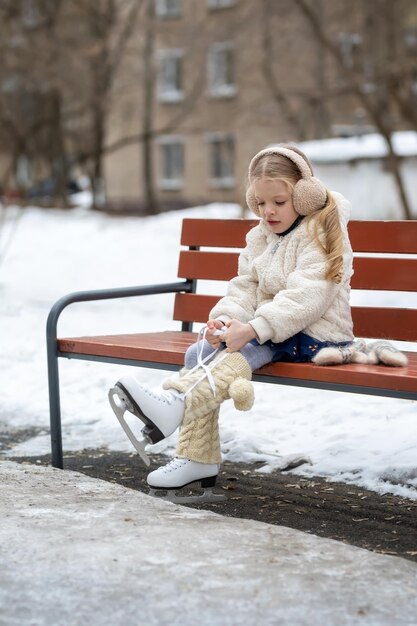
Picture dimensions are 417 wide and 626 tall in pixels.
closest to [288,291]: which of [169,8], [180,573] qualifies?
[180,573]

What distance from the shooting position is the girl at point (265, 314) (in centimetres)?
417

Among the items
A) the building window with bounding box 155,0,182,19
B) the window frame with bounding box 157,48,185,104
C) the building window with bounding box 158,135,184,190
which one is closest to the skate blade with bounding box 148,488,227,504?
the building window with bounding box 155,0,182,19

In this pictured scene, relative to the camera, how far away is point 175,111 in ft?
142

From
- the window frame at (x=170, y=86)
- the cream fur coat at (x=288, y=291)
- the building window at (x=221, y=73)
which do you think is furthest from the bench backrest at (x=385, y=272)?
the window frame at (x=170, y=86)

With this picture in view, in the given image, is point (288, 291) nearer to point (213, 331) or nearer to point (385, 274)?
point (213, 331)

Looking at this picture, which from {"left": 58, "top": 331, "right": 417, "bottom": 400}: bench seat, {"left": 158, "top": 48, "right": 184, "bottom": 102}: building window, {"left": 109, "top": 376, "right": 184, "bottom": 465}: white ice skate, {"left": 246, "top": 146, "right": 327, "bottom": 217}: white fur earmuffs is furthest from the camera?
{"left": 158, "top": 48, "right": 184, "bottom": 102}: building window

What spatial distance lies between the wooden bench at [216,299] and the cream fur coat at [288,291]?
0.16 m

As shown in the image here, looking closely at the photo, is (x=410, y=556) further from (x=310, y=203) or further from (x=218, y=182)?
(x=218, y=182)

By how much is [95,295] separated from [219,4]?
114 feet

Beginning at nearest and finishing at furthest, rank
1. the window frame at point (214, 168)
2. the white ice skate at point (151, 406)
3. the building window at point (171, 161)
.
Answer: the white ice skate at point (151, 406)
the window frame at point (214, 168)
the building window at point (171, 161)

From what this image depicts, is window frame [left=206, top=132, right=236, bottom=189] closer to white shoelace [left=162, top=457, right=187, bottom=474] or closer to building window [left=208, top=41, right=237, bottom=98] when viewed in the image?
building window [left=208, top=41, right=237, bottom=98]

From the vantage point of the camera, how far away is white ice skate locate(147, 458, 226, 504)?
442 centimetres

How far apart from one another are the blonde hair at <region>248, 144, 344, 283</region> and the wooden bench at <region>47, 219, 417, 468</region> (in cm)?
36

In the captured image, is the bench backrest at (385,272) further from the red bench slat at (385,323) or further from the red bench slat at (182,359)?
the red bench slat at (182,359)
